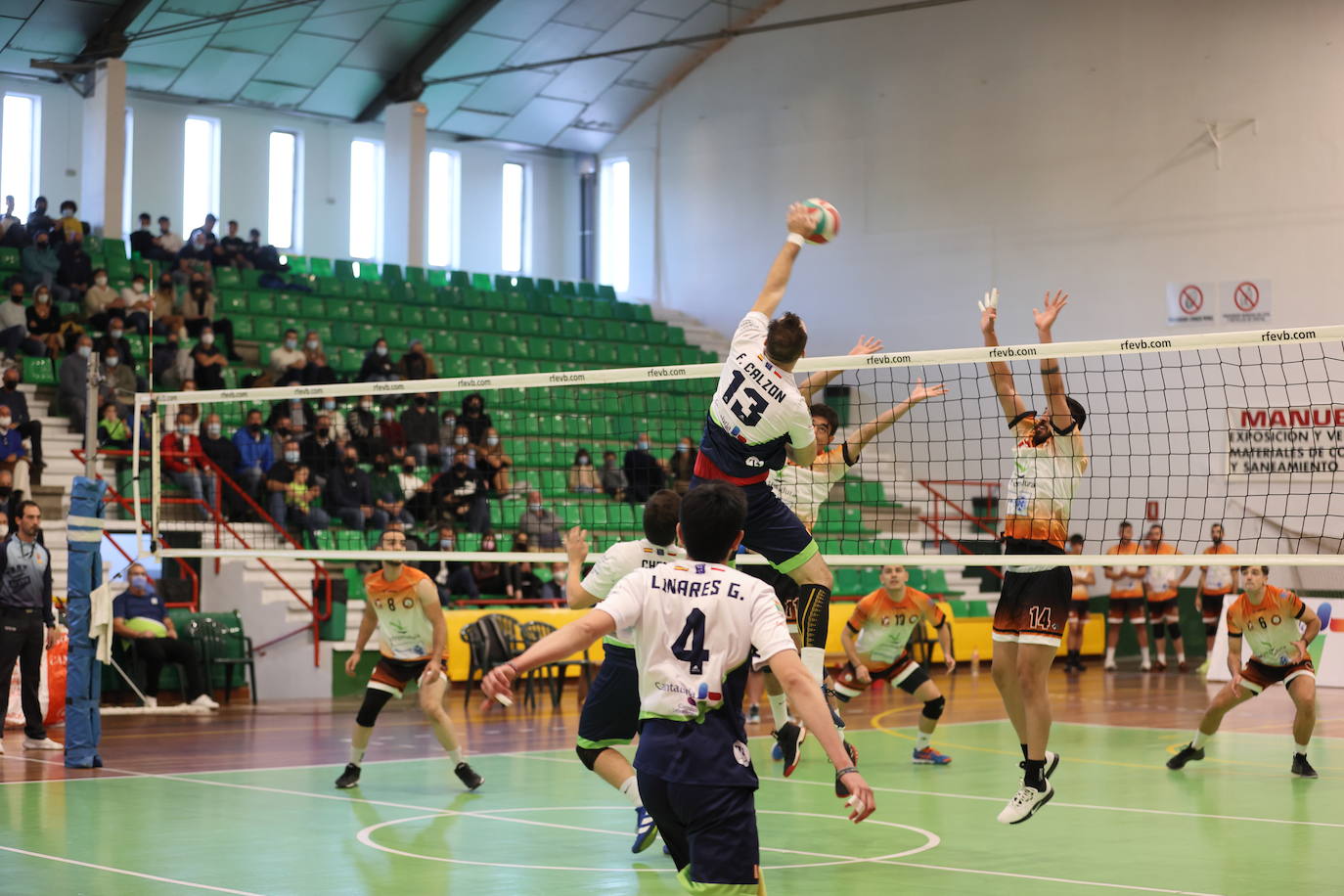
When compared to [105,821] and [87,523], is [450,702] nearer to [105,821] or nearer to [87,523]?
[87,523]

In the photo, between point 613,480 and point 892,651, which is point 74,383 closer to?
point 613,480

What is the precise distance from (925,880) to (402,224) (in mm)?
22825

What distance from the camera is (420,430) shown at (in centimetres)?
2172

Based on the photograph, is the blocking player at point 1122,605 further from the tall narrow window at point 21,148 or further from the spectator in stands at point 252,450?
the tall narrow window at point 21,148

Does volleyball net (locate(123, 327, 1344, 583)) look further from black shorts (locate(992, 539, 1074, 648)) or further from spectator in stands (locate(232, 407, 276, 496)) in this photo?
black shorts (locate(992, 539, 1074, 648))

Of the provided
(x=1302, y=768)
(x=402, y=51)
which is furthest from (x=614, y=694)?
(x=402, y=51)

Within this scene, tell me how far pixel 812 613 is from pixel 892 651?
528cm

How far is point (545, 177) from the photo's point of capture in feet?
110

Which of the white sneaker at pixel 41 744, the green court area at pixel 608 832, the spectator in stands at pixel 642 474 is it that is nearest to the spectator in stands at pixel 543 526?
the spectator in stands at pixel 642 474

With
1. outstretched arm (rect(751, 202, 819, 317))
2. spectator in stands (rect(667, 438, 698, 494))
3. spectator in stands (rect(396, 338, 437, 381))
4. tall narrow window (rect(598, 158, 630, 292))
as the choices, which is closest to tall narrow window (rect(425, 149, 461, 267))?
tall narrow window (rect(598, 158, 630, 292))

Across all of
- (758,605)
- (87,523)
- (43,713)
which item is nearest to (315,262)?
(43,713)

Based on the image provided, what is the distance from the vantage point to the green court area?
26.2 ft

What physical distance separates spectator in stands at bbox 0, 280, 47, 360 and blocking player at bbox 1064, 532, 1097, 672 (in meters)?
14.4

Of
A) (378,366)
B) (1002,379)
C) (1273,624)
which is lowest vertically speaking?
(1273,624)
